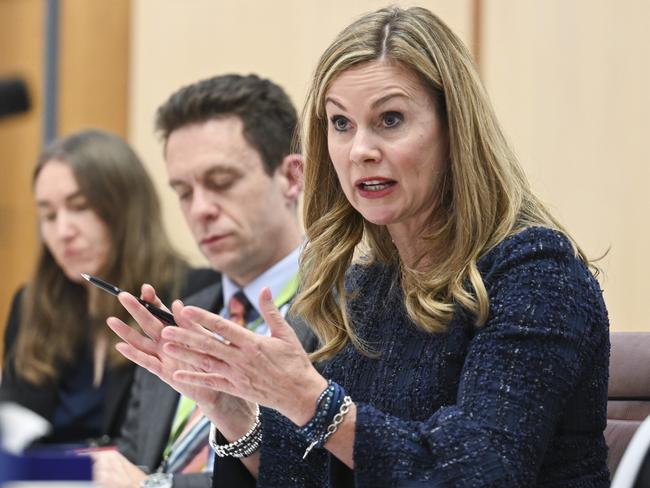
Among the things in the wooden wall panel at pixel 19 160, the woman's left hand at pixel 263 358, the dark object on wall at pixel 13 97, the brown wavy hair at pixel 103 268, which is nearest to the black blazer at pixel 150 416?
the brown wavy hair at pixel 103 268

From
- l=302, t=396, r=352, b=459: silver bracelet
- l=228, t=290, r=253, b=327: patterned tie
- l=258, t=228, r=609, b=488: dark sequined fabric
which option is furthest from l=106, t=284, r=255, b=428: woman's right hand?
l=228, t=290, r=253, b=327: patterned tie

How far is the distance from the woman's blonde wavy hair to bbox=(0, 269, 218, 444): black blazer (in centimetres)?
128

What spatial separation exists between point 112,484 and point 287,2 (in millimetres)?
2171

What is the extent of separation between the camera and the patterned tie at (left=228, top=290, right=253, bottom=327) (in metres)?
2.67

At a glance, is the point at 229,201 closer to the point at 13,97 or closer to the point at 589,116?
the point at 589,116

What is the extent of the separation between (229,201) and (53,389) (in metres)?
1.02

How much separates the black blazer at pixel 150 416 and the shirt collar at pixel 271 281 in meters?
0.06

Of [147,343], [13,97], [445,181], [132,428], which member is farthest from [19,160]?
[13,97]

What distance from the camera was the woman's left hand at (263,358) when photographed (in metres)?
1.43

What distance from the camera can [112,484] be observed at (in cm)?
213

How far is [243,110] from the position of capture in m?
2.85

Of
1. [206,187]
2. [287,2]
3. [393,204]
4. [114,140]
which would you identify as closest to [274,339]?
[393,204]

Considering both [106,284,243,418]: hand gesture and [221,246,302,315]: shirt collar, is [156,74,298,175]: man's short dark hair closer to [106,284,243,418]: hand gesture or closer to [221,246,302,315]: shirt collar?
[221,246,302,315]: shirt collar

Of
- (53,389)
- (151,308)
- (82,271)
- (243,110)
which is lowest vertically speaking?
(53,389)
